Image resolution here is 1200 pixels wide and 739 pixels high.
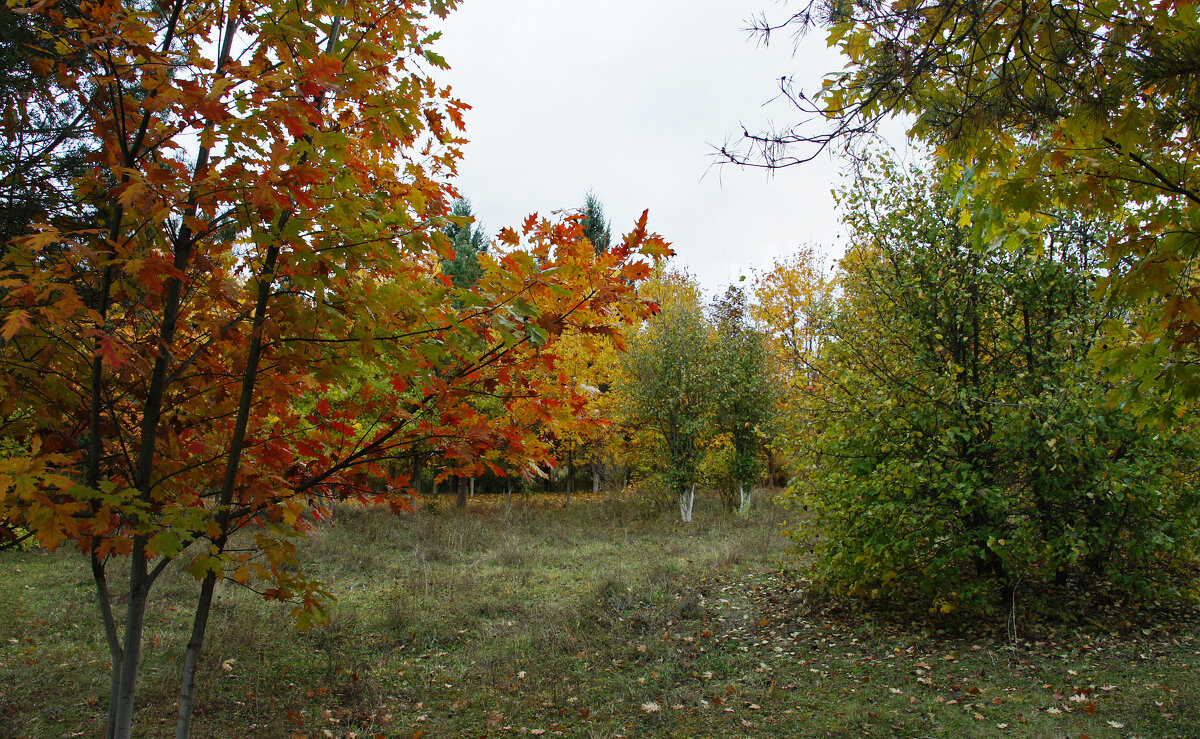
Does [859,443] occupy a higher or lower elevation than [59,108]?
lower

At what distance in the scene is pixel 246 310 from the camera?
2.49m

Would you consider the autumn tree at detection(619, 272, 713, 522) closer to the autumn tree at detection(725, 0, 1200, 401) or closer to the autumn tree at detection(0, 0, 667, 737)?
the autumn tree at detection(725, 0, 1200, 401)

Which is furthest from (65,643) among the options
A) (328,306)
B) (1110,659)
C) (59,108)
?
(1110,659)

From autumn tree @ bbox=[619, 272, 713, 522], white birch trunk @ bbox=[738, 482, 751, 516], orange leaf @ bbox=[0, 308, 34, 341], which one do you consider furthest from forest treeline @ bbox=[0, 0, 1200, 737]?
autumn tree @ bbox=[619, 272, 713, 522]

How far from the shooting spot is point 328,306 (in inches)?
89.5

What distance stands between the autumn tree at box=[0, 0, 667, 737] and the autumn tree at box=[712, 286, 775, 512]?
14596mm

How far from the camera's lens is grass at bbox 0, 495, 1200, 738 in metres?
4.55

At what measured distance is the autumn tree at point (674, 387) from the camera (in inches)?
669

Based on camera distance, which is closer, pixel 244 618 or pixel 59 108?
pixel 59 108

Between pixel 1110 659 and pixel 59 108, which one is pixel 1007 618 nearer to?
pixel 1110 659

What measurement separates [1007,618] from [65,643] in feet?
30.4

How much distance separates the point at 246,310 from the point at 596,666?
4581mm

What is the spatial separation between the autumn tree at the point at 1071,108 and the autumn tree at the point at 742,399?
13.4 meters

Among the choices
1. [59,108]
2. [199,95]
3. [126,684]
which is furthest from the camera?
[59,108]
